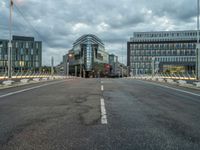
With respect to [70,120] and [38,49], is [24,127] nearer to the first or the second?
[70,120]

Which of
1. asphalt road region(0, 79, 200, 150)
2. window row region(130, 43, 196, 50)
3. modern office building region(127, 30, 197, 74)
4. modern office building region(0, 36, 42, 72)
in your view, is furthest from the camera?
modern office building region(127, 30, 197, 74)

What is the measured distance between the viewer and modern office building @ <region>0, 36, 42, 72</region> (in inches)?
3844

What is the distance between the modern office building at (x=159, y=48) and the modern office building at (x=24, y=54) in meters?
61.1

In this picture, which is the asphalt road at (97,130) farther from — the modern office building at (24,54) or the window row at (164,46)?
the window row at (164,46)

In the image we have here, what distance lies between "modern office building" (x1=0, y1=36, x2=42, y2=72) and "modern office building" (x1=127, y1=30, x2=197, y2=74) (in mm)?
61123

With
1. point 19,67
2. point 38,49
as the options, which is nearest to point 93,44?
point 38,49

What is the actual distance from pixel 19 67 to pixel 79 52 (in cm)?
3964

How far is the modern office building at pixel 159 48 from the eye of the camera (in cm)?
12488

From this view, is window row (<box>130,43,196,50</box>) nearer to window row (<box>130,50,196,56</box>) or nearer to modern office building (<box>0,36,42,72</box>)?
window row (<box>130,50,196,56</box>)

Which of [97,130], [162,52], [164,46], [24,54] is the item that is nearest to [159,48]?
[162,52]

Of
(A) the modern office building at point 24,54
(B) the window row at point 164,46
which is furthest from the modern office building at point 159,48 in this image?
(A) the modern office building at point 24,54

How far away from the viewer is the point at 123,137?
11.6 feet

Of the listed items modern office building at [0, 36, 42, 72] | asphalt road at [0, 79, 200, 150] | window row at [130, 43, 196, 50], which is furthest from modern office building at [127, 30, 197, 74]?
asphalt road at [0, 79, 200, 150]

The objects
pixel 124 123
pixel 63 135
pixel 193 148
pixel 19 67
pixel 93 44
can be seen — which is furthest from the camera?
pixel 93 44
